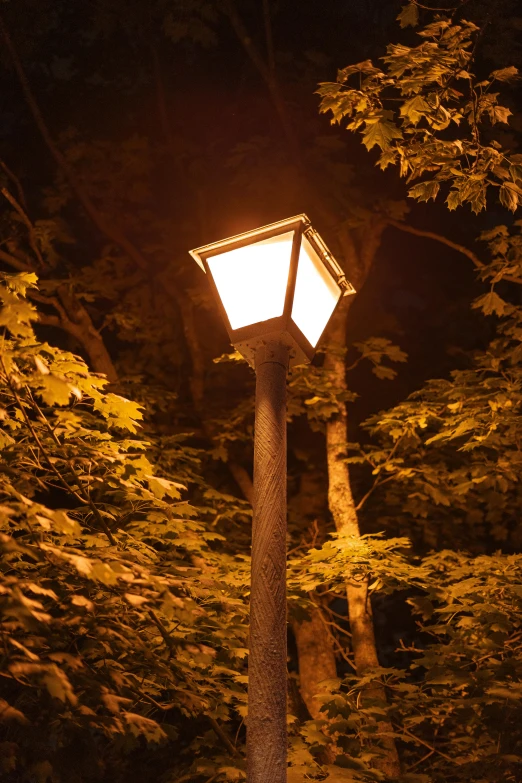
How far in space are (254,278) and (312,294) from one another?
31cm

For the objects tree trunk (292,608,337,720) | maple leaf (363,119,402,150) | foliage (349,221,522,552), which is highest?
maple leaf (363,119,402,150)

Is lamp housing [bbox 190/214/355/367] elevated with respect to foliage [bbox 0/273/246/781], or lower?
elevated

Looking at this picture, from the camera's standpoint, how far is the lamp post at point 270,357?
2602mm

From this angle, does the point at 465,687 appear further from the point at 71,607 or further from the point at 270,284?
the point at 270,284

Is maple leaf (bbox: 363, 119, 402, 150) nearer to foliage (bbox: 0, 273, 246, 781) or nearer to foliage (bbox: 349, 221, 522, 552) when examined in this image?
foliage (bbox: 349, 221, 522, 552)

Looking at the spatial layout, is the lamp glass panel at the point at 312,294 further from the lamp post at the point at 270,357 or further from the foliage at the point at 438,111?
the foliage at the point at 438,111

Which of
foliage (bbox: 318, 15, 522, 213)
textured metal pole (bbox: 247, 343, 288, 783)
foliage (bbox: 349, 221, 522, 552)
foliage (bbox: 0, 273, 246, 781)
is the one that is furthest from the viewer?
foliage (bbox: 349, 221, 522, 552)

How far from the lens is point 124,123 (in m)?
10.0

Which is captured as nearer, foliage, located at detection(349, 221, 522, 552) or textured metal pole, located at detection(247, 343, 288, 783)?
textured metal pole, located at detection(247, 343, 288, 783)

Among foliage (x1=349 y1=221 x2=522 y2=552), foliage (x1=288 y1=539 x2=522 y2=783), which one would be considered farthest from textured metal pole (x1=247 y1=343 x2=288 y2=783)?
foliage (x1=349 y1=221 x2=522 y2=552)

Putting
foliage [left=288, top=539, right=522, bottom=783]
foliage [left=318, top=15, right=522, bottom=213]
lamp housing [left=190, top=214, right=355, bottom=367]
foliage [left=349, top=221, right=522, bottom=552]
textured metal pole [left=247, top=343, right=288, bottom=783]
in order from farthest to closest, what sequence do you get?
1. foliage [left=349, top=221, right=522, bottom=552]
2. foliage [left=318, top=15, right=522, bottom=213]
3. foliage [left=288, top=539, right=522, bottom=783]
4. lamp housing [left=190, top=214, right=355, bottom=367]
5. textured metal pole [left=247, top=343, right=288, bottom=783]

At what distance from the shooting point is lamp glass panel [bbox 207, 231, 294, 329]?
3139mm

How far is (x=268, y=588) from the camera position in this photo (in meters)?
2.71

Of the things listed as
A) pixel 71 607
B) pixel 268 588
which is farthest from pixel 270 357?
pixel 71 607
